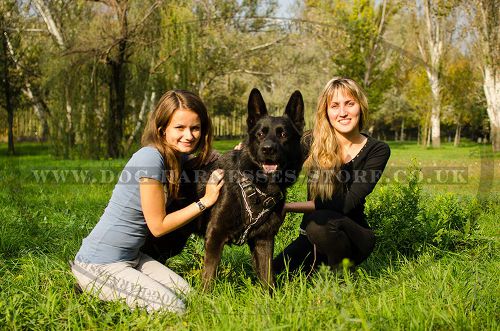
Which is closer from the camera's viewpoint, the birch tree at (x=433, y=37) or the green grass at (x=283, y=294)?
the green grass at (x=283, y=294)

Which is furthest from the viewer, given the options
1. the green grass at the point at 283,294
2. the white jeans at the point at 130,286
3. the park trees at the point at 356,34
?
the park trees at the point at 356,34

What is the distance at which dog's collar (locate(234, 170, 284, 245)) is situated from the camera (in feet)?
9.31

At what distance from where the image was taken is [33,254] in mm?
3559

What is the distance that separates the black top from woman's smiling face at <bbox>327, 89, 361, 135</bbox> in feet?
0.70

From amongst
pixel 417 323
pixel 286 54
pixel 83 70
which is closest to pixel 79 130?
pixel 83 70

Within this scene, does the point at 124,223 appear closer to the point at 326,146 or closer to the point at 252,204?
the point at 252,204

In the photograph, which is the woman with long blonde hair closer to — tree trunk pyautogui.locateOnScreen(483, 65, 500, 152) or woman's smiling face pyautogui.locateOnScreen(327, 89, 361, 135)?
woman's smiling face pyautogui.locateOnScreen(327, 89, 361, 135)

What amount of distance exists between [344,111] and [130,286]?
6.16ft

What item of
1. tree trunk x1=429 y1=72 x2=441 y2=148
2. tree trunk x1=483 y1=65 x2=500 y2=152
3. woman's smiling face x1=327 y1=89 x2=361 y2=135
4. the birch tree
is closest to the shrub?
woman's smiling face x1=327 y1=89 x2=361 y2=135

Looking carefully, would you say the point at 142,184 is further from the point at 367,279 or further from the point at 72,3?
the point at 72,3

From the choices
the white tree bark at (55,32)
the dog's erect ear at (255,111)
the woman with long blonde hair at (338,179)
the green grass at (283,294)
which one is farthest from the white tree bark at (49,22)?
the woman with long blonde hair at (338,179)

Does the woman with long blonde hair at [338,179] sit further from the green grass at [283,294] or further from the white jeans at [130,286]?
the white jeans at [130,286]

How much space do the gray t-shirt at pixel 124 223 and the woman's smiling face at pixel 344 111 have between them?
1338mm

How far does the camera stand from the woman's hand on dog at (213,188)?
9.12ft
